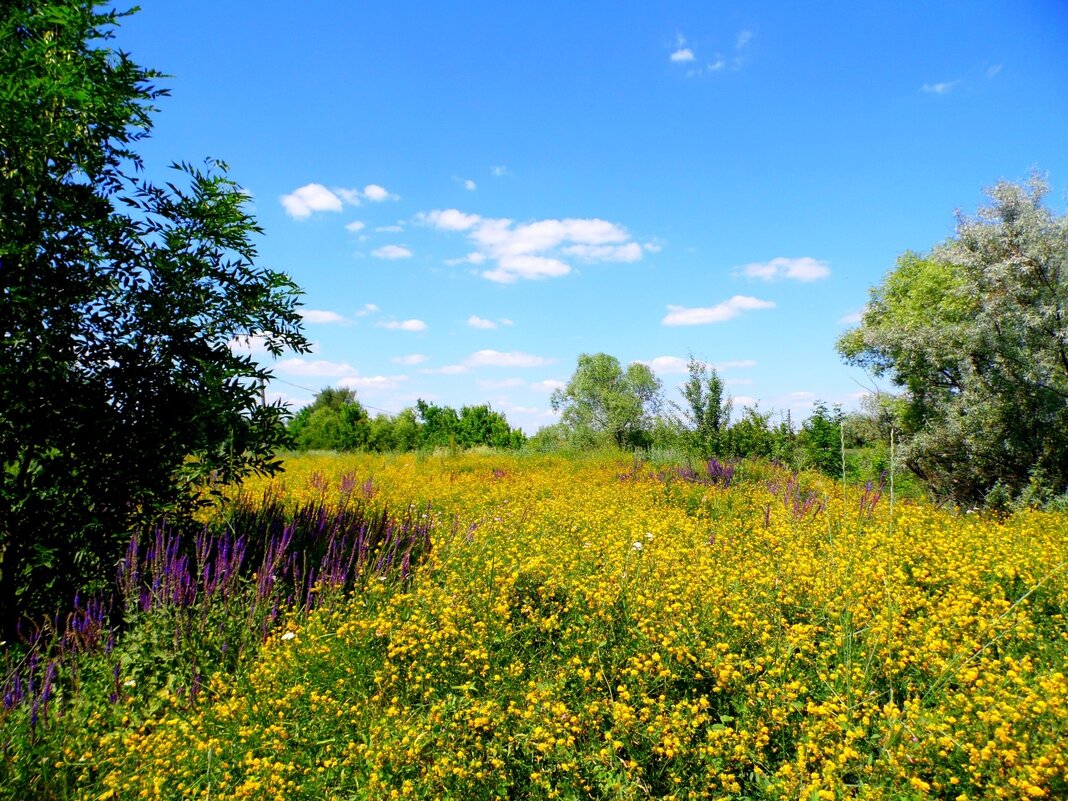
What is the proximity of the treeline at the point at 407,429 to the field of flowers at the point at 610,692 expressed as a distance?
26.1 m

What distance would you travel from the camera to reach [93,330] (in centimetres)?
434

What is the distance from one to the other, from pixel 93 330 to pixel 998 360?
48.9ft

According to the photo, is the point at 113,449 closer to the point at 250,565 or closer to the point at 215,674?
the point at 250,565

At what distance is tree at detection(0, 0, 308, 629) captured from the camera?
4055mm

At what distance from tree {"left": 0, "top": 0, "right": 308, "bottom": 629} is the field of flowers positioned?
108cm

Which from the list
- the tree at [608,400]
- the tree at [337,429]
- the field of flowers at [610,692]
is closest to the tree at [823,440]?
the tree at [608,400]

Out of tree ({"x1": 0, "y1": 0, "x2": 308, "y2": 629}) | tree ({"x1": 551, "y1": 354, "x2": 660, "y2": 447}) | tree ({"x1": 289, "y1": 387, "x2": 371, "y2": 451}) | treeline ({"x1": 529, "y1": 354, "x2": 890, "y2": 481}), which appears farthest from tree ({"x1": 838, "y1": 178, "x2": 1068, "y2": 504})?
tree ({"x1": 289, "y1": 387, "x2": 371, "y2": 451})

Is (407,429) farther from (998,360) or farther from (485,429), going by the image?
(998,360)

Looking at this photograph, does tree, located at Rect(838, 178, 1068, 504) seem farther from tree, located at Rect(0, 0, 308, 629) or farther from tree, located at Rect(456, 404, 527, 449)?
tree, located at Rect(456, 404, 527, 449)

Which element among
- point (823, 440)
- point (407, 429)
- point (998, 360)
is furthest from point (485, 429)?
point (998, 360)

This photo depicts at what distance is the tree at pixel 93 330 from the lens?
4055 millimetres

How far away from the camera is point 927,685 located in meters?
3.14

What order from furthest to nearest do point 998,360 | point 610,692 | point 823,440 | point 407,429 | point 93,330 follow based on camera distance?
1. point 407,429
2. point 823,440
3. point 998,360
4. point 93,330
5. point 610,692

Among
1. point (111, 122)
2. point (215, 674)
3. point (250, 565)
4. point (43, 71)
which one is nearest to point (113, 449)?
point (250, 565)
